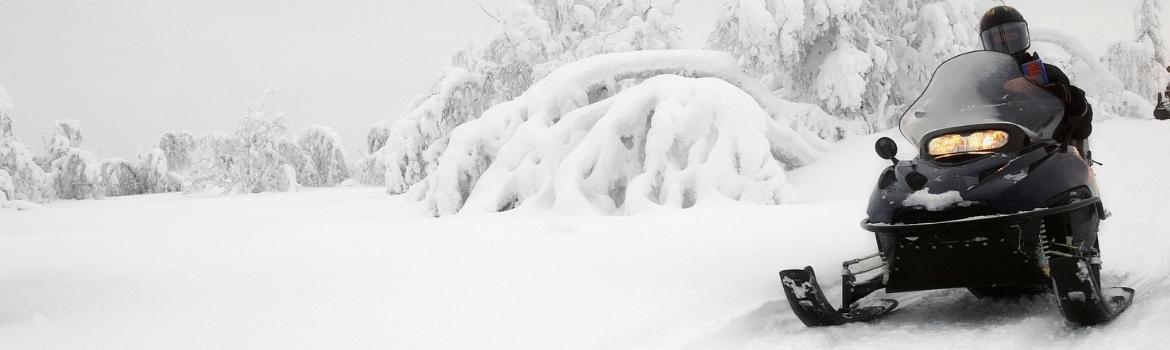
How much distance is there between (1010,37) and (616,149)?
486cm

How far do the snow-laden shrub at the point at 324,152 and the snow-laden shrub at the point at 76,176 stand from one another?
9.16 m

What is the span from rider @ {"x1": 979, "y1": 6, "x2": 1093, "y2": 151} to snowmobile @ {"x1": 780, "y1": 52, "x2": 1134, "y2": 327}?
0.11 meters

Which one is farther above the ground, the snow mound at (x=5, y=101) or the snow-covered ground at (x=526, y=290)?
the snow mound at (x=5, y=101)

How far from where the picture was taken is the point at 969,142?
3.15 m

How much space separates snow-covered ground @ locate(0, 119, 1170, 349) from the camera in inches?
125

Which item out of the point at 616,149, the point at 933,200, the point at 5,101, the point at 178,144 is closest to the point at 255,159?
the point at 178,144

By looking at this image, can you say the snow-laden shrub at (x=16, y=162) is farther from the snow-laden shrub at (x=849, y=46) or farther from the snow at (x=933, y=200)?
the snow at (x=933, y=200)

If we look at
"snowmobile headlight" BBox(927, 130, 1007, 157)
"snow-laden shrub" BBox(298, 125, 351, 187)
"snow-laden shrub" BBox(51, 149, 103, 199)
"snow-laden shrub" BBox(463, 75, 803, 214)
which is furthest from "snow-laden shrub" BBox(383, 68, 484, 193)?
"snow-laden shrub" BBox(298, 125, 351, 187)

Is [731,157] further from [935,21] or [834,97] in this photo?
[935,21]

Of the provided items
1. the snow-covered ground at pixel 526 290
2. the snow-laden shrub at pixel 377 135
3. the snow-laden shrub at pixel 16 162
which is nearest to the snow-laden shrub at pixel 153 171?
the snow-laden shrub at pixel 16 162

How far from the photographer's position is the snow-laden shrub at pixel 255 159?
3225 centimetres

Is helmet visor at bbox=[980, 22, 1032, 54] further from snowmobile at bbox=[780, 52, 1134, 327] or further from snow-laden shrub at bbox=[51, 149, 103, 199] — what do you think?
snow-laden shrub at bbox=[51, 149, 103, 199]

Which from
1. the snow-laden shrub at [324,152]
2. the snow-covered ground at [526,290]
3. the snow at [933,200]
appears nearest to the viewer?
the snow at [933,200]

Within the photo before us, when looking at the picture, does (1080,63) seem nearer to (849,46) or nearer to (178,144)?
(849,46)
